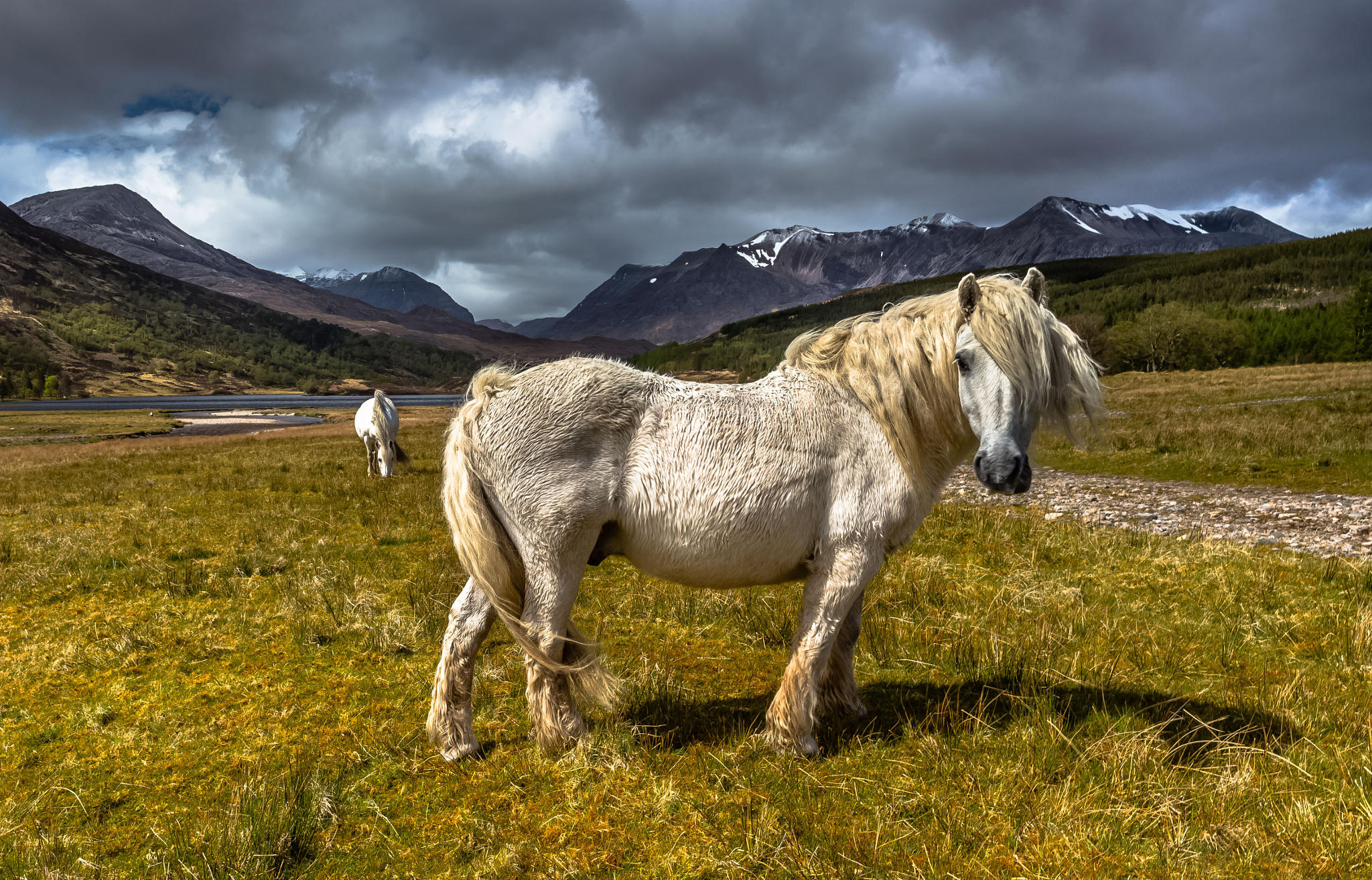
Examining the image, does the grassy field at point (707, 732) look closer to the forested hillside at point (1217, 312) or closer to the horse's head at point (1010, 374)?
the horse's head at point (1010, 374)

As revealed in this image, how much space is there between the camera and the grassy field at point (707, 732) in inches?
108

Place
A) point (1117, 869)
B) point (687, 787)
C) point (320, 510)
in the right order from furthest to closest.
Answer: point (320, 510) → point (687, 787) → point (1117, 869)

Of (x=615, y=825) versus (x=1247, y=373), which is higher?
(x=1247, y=373)

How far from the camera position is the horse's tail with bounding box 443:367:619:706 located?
3.40 metres

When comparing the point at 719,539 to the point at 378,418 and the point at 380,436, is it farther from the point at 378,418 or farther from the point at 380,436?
the point at 380,436

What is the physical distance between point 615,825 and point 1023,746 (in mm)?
2323

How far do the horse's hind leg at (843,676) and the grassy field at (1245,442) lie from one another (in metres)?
1.56

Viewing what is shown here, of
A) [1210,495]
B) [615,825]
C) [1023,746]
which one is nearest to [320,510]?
[615,825]

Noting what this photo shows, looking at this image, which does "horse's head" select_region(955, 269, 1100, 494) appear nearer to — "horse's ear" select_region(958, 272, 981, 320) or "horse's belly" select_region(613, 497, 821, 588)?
"horse's ear" select_region(958, 272, 981, 320)

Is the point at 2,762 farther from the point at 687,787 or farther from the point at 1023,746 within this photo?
the point at 1023,746

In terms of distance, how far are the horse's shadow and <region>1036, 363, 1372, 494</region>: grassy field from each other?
65.9 inches

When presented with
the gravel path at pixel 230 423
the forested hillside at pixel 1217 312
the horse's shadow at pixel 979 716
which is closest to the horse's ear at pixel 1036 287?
the forested hillside at pixel 1217 312

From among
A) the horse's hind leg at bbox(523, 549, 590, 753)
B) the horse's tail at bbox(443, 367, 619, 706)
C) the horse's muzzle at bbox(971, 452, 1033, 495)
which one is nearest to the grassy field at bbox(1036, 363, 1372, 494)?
the horse's muzzle at bbox(971, 452, 1033, 495)

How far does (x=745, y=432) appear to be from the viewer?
3.43 meters
